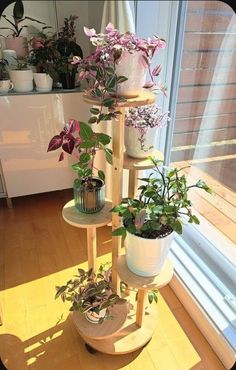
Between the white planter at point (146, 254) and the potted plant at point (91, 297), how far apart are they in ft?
0.52

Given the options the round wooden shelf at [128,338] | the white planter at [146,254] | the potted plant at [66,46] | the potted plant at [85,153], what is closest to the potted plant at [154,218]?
the white planter at [146,254]

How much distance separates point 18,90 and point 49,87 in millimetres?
179

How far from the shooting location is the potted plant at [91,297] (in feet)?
3.51

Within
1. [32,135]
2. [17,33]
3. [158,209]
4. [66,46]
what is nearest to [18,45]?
[17,33]

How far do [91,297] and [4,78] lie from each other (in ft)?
4.29

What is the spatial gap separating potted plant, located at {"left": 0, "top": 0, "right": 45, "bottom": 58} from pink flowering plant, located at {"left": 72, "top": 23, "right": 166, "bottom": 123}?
102 centimetres

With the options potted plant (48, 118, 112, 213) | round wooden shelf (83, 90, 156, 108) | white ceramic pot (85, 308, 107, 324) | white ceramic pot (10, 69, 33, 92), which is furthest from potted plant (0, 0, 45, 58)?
white ceramic pot (85, 308, 107, 324)

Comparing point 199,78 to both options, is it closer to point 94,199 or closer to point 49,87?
point 94,199

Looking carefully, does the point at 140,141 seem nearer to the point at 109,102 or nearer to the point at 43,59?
the point at 109,102

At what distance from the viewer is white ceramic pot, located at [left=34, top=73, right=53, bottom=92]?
5.44 ft

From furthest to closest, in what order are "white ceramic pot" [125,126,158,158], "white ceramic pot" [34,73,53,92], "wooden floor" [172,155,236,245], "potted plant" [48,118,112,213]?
"white ceramic pot" [34,73,53,92]
"wooden floor" [172,155,236,245]
"white ceramic pot" [125,126,158,158]
"potted plant" [48,118,112,213]

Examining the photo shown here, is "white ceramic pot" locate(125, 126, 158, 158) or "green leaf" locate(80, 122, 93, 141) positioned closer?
"green leaf" locate(80, 122, 93, 141)

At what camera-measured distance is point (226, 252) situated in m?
1.31

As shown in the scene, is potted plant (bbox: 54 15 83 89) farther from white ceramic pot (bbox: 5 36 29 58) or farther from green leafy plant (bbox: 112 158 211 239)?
green leafy plant (bbox: 112 158 211 239)
